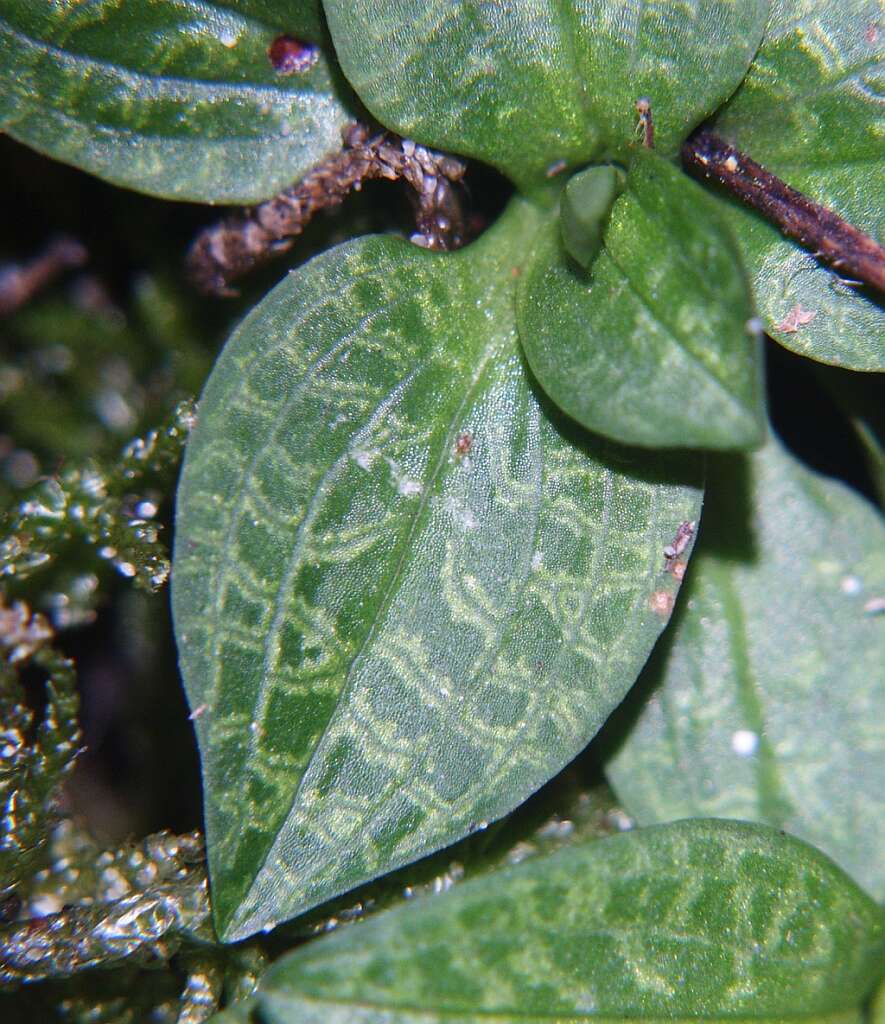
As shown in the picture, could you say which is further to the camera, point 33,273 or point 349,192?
point 33,273

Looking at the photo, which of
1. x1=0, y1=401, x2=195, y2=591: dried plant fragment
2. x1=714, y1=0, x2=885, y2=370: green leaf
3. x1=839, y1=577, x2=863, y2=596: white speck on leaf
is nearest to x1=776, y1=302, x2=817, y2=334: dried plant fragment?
x1=714, y1=0, x2=885, y2=370: green leaf

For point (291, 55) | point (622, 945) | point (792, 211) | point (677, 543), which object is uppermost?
point (291, 55)

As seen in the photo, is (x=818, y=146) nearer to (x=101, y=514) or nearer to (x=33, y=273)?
(x=101, y=514)

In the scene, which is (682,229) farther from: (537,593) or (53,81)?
(53,81)

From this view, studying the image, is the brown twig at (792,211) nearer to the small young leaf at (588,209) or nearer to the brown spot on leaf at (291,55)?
the small young leaf at (588,209)

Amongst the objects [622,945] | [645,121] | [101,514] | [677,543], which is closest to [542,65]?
[645,121]

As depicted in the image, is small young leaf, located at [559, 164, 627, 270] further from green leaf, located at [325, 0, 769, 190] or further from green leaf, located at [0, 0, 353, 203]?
green leaf, located at [0, 0, 353, 203]
